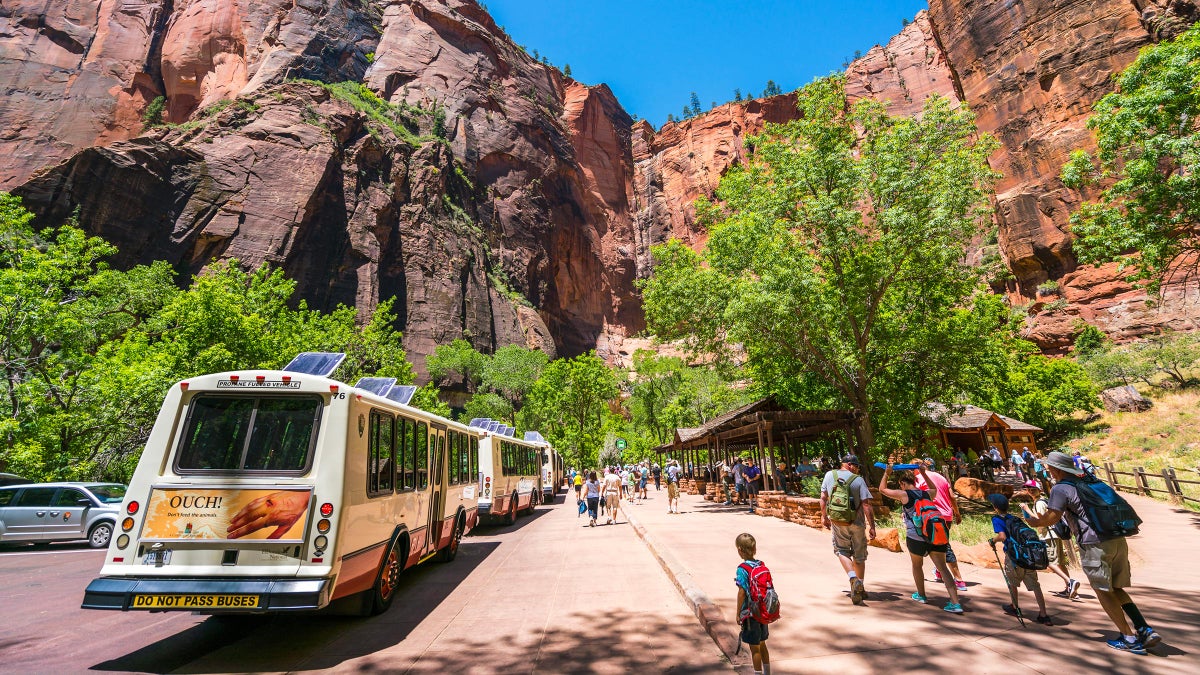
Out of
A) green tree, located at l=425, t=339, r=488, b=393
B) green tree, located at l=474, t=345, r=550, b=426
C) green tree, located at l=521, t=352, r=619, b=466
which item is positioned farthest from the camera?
green tree, located at l=474, t=345, r=550, b=426

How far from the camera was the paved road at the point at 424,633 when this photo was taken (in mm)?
4793

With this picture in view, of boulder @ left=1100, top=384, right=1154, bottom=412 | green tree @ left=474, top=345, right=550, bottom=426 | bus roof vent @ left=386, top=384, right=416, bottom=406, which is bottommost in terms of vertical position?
bus roof vent @ left=386, top=384, right=416, bottom=406

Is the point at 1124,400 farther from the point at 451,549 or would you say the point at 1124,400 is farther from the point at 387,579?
the point at 387,579

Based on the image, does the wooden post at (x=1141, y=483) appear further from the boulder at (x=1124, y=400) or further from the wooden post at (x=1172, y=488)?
the boulder at (x=1124, y=400)

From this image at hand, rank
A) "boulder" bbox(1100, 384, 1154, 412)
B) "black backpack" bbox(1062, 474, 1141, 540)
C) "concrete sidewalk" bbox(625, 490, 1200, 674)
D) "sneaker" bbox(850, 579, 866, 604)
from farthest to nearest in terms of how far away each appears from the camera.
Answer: "boulder" bbox(1100, 384, 1154, 412), "sneaker" bbox(850, 579, 866, 604), "black backpack" bbox(1062, 474, 1141, 540), "concrete sidewalk" bbox(625, 490, 1200, 674)

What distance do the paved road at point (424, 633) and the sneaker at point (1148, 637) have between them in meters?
3.63

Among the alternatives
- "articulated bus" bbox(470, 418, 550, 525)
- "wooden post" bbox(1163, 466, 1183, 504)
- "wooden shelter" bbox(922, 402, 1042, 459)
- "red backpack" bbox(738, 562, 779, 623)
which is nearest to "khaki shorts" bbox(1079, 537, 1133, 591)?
"red backpack" bbox(738, 562, 779, 623)

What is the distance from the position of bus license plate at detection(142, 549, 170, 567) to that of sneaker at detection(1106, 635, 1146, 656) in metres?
8.77

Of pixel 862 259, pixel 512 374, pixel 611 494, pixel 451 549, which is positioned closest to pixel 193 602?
pixel 451 549

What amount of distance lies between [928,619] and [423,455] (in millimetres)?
7130

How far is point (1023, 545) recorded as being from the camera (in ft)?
17.3

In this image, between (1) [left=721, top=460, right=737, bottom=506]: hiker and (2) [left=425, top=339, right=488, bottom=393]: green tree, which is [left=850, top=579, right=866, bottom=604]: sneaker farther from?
(2) [left=425, top=339, right=488, bottom=393]: green tree

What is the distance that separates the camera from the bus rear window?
5422mm

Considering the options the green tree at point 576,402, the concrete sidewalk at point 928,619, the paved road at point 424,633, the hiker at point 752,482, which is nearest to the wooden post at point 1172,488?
the concrete sidewalk at point 928,619
